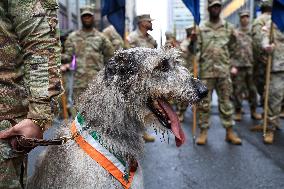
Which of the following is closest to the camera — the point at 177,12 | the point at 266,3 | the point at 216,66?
the point at 216,66

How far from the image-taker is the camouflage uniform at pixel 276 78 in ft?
27.4

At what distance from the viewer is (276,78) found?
8.45 metres

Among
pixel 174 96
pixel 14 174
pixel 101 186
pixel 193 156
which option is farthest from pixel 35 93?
pixel 193 156

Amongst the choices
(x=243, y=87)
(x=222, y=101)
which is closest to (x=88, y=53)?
(x=222, y=101)

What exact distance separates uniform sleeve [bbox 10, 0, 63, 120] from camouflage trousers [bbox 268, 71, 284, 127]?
6350 millimetres

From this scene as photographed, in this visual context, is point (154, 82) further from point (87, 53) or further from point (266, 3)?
point (266, 3)

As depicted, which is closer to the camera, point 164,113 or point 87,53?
point 164,113

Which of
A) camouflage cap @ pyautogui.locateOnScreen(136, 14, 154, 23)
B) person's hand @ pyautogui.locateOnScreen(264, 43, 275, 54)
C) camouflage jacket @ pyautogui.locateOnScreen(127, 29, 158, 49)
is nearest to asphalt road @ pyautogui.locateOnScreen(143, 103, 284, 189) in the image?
person's hand @ pyautogui.locateOnScreen(264, 43, 275, 54)

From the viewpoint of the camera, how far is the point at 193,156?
7.50 m

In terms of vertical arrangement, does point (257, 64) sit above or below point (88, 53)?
below

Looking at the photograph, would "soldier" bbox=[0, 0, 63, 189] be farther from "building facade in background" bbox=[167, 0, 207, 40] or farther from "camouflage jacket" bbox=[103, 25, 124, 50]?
"camouflage jacket" bbox=[103, 25, 124, 50]

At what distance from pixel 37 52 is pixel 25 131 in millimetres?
422

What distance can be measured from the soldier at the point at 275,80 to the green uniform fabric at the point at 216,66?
66cm

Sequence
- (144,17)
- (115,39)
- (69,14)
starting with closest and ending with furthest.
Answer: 1. (144,17)
2. (115,39)
3. (69,14)
